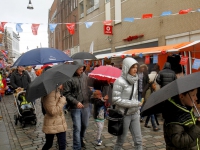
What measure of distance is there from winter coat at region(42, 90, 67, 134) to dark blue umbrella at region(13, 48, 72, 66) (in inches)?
65.3

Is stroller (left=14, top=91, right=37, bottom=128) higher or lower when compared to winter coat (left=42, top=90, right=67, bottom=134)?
lower

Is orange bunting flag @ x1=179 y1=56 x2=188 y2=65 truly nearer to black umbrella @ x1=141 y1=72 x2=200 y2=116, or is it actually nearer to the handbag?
the handbag

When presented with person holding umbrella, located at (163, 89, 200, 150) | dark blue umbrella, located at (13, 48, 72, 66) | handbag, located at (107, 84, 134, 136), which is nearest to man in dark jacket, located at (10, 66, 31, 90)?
dark blue umbrella, located at (13, 48, 72, 66)

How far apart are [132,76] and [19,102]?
15.6 feet

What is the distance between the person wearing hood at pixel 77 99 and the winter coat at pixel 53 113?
43cm

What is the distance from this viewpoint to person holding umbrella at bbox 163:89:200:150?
2.15 metres

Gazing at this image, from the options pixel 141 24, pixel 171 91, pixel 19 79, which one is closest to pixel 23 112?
pixel 19 79

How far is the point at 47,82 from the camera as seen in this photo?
359cm

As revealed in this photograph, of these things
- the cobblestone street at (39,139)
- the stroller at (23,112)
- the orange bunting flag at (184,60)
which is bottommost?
the cobblestone street at (39,139)

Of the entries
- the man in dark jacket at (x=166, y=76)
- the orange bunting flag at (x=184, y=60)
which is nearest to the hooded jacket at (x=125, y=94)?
the man in dark jacket at (x=166, y=76)

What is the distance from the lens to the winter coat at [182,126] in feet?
7.04

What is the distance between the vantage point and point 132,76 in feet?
12.6

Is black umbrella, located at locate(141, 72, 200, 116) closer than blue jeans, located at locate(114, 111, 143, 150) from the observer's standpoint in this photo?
Yes

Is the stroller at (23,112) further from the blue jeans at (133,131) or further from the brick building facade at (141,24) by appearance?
the brick building facade at (141,24)
